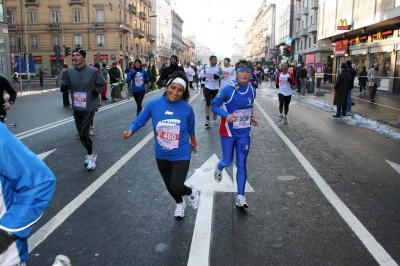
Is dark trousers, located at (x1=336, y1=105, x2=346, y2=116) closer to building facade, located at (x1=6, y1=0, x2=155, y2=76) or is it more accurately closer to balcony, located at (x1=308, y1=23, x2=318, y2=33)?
balcony, located at (x1=308, y1=23, x2=318, y2=33)

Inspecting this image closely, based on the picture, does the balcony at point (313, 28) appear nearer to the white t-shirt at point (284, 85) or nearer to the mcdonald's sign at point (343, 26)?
the mcdonald's sign at point (343, 26)

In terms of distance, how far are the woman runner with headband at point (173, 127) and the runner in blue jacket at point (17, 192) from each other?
2.23 meters

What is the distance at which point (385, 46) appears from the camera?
26219mm

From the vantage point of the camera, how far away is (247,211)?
463cm

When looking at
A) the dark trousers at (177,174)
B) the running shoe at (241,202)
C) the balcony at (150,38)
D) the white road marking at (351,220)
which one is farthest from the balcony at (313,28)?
the dark trousers at (177,174)

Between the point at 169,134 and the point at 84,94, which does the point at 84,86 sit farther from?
the point at 169,134

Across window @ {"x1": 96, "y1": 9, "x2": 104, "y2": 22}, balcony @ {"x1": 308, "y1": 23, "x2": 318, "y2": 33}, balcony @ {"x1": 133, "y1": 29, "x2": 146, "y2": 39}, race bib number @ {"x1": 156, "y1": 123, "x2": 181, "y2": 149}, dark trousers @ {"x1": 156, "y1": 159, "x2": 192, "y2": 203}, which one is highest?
window @ {"x1": 96, "y1": 9, "x2": 104, "y2": 22}

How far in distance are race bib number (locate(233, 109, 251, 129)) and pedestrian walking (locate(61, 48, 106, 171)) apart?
9.42ft

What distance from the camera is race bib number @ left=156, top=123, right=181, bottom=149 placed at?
4.01m

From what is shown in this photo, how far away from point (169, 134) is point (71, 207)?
1.73 m

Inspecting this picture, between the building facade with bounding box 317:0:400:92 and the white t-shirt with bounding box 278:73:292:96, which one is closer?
the white t-shirt with bounding box 278:73:292:96

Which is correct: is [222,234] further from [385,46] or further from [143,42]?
[143,42]

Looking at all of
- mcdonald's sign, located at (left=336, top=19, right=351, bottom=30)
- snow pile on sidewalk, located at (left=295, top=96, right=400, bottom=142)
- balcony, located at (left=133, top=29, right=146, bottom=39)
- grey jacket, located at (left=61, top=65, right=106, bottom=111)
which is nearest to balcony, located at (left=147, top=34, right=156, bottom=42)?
balcony, located at (left=133, top=29, right=146, bottom=39)

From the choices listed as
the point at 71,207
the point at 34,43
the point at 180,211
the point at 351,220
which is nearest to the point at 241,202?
the point at 180,211
